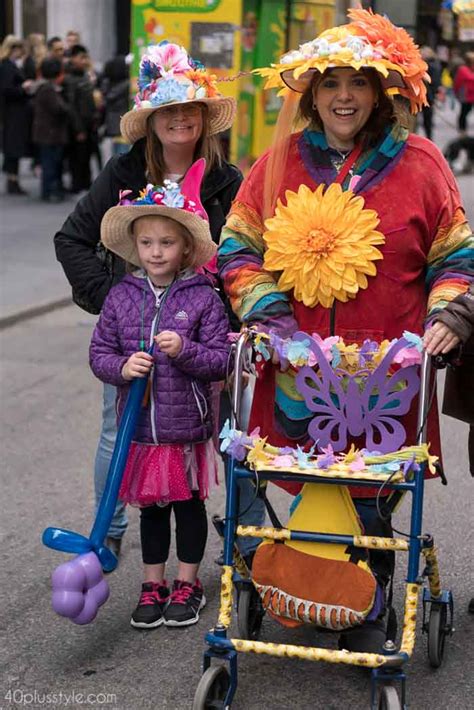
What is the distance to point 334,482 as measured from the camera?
3395 millimetres

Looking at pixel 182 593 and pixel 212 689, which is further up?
pixel 212 689

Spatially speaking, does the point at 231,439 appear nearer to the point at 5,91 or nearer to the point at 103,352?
the point at 103,352

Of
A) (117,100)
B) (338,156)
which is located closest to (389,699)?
(338,156)

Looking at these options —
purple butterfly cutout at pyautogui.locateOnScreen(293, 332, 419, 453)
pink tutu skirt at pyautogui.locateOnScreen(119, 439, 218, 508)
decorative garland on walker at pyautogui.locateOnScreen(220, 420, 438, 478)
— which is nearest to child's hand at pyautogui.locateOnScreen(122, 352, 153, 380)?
pink tutu skirt at pyautogui.locateOnScreen(119, 439, 218, 508)

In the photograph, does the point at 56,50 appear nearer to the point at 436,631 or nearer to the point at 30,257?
the point at 30,257

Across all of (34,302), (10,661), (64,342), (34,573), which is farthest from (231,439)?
(34,302)

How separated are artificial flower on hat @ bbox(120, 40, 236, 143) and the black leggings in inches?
50.9

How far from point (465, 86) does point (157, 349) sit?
1842 centimetres

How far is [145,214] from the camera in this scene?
3.96 metres

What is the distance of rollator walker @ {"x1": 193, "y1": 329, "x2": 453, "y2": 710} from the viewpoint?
336 cm

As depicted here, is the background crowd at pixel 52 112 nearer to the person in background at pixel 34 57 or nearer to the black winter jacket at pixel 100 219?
the person in background at pixel 34 57

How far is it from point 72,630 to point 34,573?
22.9 inches

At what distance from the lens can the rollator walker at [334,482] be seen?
336 centimetres

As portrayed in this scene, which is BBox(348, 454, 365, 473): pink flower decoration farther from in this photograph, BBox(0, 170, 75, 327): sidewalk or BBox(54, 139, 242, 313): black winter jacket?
BBox(0, 170, 75, 327): sidewalk
